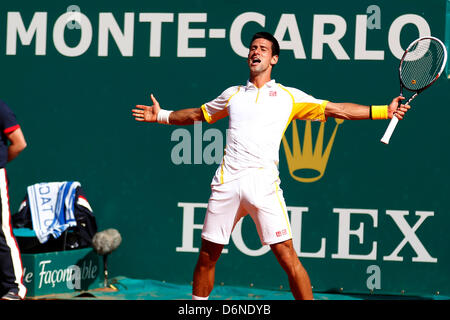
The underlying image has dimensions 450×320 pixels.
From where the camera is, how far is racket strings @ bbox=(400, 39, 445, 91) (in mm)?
4781

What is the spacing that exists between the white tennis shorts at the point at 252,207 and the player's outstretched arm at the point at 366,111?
58cm

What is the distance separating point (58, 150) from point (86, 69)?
779mm

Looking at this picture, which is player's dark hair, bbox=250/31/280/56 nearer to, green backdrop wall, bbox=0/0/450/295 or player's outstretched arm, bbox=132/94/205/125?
player's outstretched arm, bbox=132/94/205/125

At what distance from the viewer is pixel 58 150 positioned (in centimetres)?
648

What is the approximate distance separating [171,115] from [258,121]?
702 mm

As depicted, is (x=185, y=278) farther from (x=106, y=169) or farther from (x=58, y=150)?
(x=58, y=150)

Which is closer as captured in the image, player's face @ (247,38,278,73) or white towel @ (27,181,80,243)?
player's face @ (247,38,278,73)

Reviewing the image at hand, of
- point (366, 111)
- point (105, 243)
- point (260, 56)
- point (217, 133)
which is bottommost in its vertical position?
point (105, 243)

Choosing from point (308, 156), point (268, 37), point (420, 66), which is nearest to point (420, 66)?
point (420, 66)

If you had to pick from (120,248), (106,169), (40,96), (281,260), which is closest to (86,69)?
(40,96)

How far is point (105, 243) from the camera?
6.02 meters

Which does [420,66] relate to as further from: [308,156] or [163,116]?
[163,116]

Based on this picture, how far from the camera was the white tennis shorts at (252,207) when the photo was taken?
434cm

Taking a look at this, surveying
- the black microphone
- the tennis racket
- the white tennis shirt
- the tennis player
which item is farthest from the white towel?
the tennis racket
